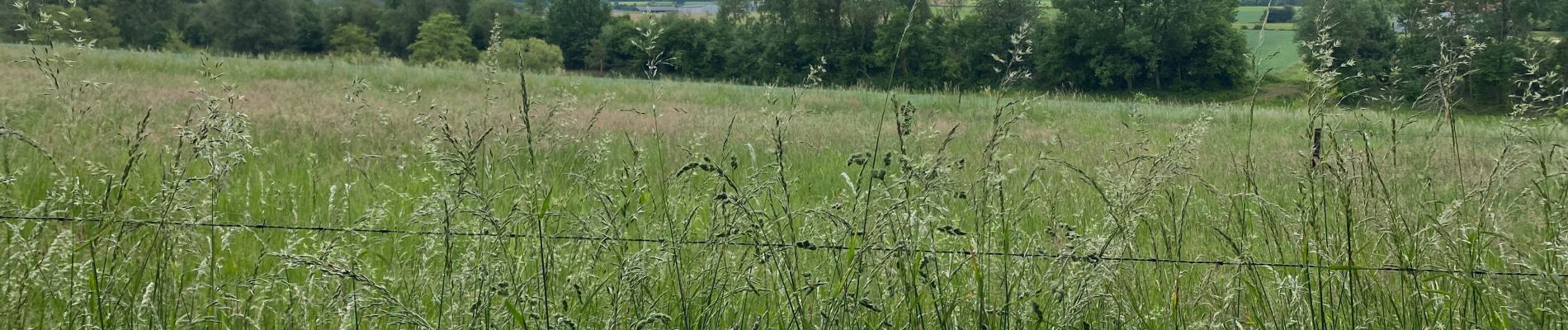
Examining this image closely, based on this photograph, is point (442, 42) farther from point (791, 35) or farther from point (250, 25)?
point (791, 35)

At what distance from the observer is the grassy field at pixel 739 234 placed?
90.3 inches

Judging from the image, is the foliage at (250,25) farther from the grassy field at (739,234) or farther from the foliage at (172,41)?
the grassy field at (739,234)

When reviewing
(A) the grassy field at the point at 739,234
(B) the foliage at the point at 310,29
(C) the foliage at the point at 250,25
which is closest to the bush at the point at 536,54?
(B) the foliage at the point at 310,29

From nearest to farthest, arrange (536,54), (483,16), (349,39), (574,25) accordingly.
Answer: (536,54) → (349,39) → (574,25) → (483,16)

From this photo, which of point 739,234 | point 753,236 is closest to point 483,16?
point 753,236

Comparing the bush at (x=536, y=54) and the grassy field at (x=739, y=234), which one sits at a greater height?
the grassy field at (x=739, y=234)

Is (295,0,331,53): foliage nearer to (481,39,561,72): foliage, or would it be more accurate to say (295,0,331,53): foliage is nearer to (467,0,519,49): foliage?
(467,0,519,49): foliage

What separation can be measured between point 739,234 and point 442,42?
10909 centimetres

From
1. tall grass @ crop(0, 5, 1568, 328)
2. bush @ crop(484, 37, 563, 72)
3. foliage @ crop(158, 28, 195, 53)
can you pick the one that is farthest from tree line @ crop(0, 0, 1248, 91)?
tall grass @ crop(0, 5, 1568, 328)

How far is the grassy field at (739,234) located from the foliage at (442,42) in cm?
9696

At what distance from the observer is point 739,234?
2.48 m

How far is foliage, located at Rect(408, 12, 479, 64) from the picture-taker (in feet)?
329

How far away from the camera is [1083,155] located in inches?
361

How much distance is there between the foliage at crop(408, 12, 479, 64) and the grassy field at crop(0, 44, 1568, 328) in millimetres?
96959
